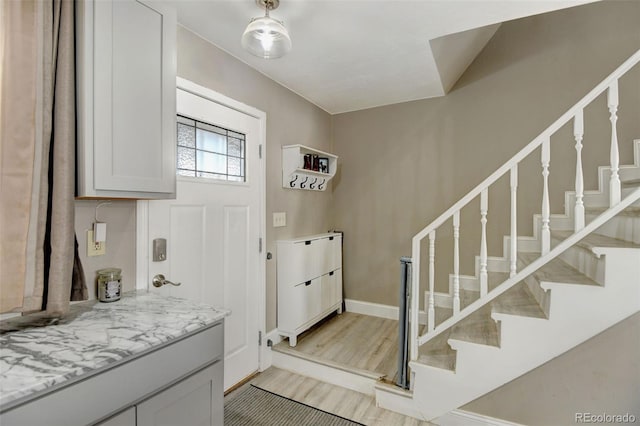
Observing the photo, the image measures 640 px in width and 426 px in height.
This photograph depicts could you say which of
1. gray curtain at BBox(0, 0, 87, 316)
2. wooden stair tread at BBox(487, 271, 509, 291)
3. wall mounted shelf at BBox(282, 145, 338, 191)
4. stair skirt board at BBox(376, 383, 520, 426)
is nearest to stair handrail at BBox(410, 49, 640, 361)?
stair skirt board at BBox(376, 383, 520, 426)

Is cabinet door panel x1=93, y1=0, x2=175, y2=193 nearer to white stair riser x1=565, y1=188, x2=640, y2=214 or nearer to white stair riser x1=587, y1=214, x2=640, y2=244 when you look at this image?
white stair riser x1=587, y1=214, x2=640, y2=244

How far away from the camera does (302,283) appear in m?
2.71

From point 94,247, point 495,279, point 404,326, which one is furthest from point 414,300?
point 94,247

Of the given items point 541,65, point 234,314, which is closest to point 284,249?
point 234,314

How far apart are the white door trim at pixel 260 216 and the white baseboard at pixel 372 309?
4.38ft

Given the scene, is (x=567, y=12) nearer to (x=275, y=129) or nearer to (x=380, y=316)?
(x=275, y=129)

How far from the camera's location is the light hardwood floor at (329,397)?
1942 mm

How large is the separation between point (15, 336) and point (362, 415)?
6.08ft

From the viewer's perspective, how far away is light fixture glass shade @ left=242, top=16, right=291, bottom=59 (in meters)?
1.49

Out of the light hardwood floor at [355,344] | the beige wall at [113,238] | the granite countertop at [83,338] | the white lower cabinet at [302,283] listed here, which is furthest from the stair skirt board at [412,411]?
the beige wall at [113,238]

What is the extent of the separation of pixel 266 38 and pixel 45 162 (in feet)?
3.65

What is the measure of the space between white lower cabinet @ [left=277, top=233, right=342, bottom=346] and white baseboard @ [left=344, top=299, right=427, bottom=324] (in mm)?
505

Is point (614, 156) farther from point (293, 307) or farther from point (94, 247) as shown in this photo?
point (94, 247)

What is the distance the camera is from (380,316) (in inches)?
133
